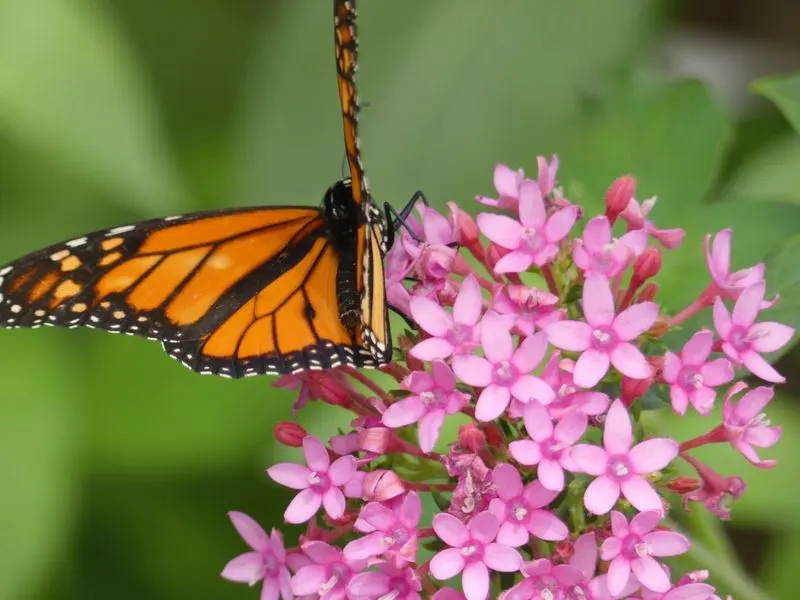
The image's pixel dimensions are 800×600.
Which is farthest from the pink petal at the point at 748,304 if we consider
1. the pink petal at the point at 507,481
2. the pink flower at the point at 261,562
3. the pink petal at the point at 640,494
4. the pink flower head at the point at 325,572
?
the pink flower at the point at 261,562

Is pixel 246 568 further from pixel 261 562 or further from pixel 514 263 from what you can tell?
pixel 514 263

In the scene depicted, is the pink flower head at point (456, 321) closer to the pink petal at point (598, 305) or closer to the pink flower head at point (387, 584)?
the pink petal at point (598, 305)

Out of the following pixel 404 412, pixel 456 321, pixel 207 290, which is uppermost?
pixel 207 290

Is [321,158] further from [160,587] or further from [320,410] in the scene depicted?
[160,587]

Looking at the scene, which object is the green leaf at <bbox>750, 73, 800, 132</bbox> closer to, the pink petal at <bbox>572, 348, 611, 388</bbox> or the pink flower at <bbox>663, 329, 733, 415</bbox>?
the pink flower at <bbox>663, 329, 733, 415</bbox>

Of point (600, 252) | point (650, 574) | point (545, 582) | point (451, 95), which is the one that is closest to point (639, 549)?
point (650, 574)

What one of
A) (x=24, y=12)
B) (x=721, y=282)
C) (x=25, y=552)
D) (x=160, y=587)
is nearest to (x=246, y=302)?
(x=721, y=282)
